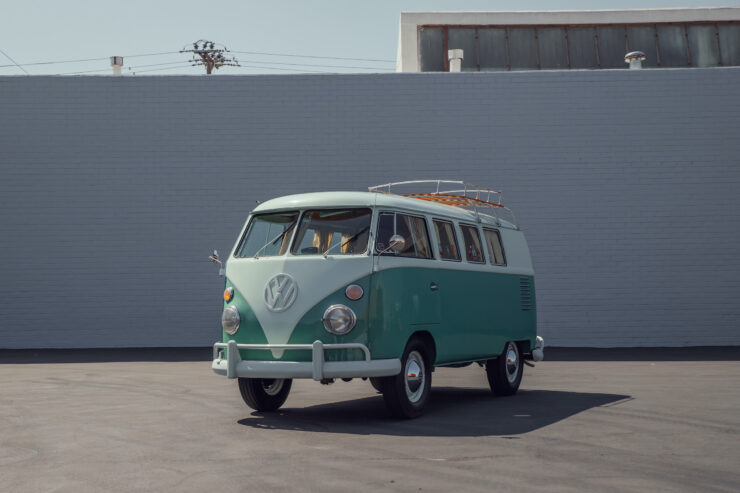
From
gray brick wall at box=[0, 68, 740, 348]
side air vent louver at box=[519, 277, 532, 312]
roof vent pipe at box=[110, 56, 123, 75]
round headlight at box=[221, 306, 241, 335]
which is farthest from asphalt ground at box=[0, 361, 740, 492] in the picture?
roof vent pipe at box=[110, 56, 123, 75]

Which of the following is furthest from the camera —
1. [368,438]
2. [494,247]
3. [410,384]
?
[494,247]

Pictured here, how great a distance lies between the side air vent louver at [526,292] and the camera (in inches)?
463

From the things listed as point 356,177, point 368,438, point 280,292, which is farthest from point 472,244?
point 356,177

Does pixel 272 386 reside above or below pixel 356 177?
below

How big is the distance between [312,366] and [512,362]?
13.4 feet

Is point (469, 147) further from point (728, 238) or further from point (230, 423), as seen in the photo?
point (230, 423)

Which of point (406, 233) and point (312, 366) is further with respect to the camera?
point (406, 233)

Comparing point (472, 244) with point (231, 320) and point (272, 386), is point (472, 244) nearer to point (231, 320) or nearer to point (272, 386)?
point (272, 386)

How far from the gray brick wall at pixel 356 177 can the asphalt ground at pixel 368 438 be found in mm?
7049

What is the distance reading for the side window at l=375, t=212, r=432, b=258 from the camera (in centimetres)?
875

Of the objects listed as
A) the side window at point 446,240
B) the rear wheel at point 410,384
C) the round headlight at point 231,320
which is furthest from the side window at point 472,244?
the round headlight at point 231,320

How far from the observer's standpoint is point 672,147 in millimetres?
19828

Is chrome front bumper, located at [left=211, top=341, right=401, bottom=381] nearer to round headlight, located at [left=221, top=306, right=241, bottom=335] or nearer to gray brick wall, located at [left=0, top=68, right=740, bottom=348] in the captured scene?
round headlight, located at [left=221, top=306, right=241, bottom=335]

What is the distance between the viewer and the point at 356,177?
1992 cm
